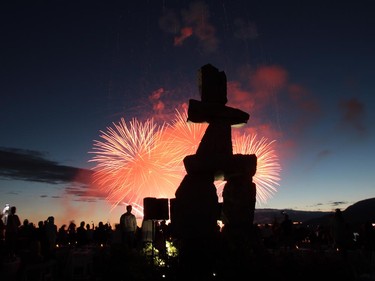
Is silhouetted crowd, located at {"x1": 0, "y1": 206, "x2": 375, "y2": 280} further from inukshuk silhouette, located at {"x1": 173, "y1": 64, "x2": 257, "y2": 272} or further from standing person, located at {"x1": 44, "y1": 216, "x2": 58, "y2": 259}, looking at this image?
inukshuk silhouette, located at {"x1": 173, "y1": 64, "x2": 257, "y2": 272}

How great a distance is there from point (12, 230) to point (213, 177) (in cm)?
902

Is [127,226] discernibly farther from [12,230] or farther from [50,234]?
[12,230]

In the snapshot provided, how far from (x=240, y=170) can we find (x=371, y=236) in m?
8.32

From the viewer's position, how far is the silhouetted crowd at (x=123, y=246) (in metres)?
11.4

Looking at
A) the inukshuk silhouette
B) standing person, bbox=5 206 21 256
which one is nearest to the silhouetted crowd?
standing person, bbox=5 206 21 256

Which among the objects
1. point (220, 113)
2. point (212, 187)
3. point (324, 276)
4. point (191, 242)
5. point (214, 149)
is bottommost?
point (324, 276)

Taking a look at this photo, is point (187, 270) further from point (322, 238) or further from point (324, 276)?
point (322, 238)

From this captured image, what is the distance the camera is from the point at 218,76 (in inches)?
607

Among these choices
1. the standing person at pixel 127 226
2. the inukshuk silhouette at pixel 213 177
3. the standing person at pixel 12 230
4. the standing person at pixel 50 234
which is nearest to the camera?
the inukshuk silhouette at pixel 213 177

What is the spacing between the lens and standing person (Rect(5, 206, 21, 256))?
16531 millimetres

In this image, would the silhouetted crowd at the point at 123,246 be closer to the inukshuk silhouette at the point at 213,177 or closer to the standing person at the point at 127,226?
the standing person at the point at 127,226

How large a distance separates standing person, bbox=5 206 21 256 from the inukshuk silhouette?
731 centimetres

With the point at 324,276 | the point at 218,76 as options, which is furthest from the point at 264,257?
the point at 218,76

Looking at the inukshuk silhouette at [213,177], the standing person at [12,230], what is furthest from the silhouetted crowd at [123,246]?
the inukshuk silhouette at [213,177]
